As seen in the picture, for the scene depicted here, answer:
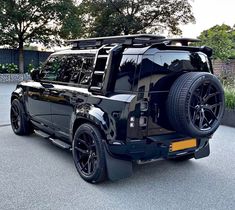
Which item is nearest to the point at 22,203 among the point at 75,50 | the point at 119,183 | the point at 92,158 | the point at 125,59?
the point at 92,158

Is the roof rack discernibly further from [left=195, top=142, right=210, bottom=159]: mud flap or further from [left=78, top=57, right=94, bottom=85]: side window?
[left=195, top=142, right=210, bottom=159]: mud flap

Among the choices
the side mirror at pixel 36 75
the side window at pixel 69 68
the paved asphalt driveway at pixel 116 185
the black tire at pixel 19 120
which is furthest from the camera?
the black tire at pixel 19 120

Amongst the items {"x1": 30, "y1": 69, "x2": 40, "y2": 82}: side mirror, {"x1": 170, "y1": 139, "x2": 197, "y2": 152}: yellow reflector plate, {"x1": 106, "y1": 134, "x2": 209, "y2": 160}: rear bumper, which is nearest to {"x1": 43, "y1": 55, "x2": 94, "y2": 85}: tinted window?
{"x1": 30, "y1": 69, "x2": 40, "y2": 82}: side mirror

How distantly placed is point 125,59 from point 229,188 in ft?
5.92

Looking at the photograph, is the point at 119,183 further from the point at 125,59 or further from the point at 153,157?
the point at 125,59

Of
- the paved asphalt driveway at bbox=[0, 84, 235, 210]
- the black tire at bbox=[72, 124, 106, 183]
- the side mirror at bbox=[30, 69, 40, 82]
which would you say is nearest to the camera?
the paved asphalt driveway at bbox=[0, 84, 235, 210]

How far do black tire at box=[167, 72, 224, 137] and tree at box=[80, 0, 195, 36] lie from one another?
54.1 feet

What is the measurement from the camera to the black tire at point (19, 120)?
181 inches

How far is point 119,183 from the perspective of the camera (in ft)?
9.80

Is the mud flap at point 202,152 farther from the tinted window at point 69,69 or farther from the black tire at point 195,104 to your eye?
the tinted window at point 69,69

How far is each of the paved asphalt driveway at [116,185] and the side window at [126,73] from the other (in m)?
1.12

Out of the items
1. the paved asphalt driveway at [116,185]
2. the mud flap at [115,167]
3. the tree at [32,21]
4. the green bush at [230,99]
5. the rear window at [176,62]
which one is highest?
the tree at [32,21]

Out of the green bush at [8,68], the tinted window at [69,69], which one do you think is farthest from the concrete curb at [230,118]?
the green bush at [8,68]

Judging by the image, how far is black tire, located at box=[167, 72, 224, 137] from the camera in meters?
2.57
